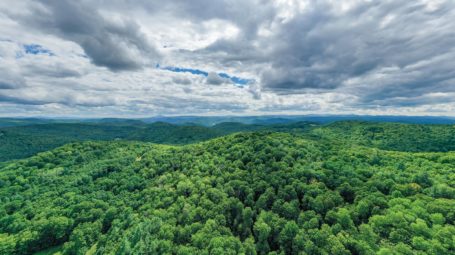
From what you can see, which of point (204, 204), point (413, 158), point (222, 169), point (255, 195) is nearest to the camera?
point (204, 204)

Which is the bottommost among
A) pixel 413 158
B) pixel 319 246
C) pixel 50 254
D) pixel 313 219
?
pixel 50 254

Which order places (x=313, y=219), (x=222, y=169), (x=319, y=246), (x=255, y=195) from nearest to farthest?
(x=319, y=246)
(x=313, y=219)
(x=255, y=195)
(x=222, y=169)

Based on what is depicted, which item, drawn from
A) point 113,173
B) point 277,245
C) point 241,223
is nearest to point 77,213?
point 113,173

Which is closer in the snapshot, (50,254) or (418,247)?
(418,247)

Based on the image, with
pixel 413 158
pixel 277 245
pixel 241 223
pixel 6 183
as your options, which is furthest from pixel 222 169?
pixel 6 183

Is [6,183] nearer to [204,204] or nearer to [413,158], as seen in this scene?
[204,204]

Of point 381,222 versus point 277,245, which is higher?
point 381,222
